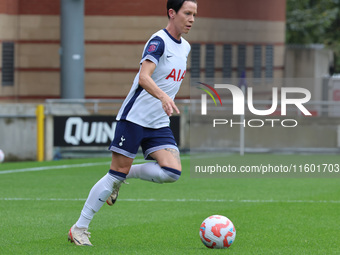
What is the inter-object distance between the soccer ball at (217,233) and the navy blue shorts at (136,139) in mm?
838

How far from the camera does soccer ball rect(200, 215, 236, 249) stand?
8.55 metres

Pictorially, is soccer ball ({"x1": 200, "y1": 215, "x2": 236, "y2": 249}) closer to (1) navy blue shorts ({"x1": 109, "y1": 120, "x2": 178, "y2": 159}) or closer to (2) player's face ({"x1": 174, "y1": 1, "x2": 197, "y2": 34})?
(1) navy blue shorts ({"x1": 109, "y1": 120, "x2": 178, "y2": 159})

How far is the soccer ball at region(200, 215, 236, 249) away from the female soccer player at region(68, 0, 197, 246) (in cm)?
56

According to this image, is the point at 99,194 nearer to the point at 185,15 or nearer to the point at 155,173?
the point at 155,173

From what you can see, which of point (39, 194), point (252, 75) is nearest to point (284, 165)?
point (39, 194)

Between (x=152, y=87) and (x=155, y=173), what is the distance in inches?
38.2

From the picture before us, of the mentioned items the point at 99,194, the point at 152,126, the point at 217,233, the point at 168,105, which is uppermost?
the point at 168,105

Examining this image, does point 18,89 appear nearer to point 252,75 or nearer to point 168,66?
point 252,75

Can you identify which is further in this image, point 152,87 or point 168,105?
point 152,87

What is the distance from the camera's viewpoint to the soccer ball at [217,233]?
8555mm

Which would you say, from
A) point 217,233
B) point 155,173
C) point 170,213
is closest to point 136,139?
point 155,173

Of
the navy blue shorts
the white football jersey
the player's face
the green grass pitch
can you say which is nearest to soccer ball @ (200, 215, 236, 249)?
the green grass pitch

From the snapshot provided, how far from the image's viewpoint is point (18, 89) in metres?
29.3

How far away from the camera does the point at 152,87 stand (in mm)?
8117
